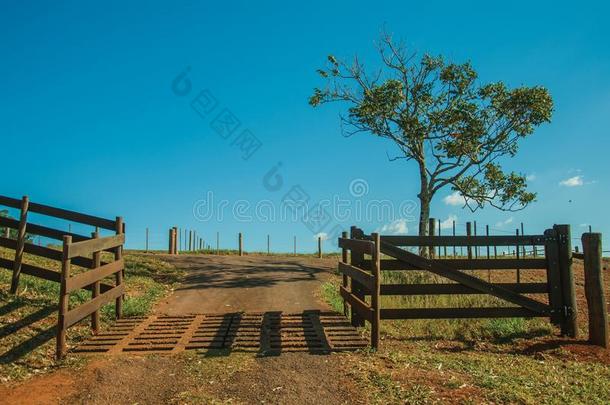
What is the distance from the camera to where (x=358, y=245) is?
33.1ft

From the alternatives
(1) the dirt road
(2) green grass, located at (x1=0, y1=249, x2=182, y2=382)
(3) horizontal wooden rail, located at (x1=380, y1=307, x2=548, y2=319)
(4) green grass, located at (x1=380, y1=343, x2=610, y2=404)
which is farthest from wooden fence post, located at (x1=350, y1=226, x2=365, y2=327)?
(2) green grass, located at (x1=0, y1=249, x2=182, y2=382)

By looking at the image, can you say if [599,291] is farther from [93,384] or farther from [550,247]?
[93,384]

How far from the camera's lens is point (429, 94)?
26453 mm

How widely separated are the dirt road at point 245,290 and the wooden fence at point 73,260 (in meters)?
1.75

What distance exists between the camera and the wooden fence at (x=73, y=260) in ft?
27.5

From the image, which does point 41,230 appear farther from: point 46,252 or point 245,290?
point 245,290

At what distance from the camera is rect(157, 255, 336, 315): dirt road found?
12.0 meters

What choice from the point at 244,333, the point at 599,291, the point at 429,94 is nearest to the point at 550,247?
the point at 599,291

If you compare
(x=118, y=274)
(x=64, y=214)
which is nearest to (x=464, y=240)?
(x=118, y=274)

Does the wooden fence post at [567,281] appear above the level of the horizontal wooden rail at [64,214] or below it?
below

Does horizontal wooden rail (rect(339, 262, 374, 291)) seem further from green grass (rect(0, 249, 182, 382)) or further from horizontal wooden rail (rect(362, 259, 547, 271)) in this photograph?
green grass (rect(0, 249, 182, 382))

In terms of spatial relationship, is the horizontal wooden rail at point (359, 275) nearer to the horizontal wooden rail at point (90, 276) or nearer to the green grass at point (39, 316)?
the green grass at point (39, 316)

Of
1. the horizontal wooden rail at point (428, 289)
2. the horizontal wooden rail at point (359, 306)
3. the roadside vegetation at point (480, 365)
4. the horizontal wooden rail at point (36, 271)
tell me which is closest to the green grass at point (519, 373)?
the roadside vegetation at point (480, 365)

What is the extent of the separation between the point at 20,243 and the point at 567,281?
1212cm
